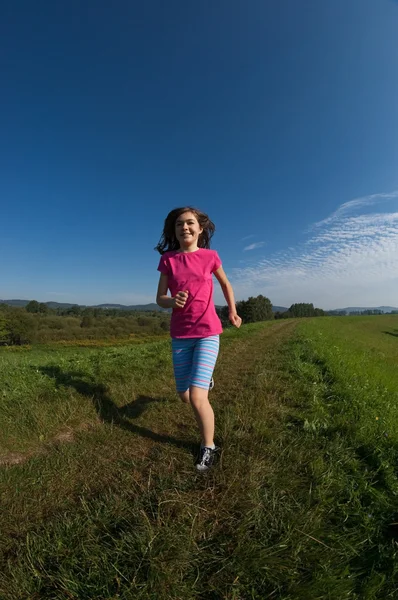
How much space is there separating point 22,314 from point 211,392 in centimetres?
7004

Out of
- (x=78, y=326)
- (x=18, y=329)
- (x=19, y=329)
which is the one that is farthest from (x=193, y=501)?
(x=78, y=326)

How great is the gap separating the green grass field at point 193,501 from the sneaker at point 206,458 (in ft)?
0.32

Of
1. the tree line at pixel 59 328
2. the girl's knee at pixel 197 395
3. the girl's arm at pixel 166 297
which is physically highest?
Result: the girl's arm at pixel 166 297

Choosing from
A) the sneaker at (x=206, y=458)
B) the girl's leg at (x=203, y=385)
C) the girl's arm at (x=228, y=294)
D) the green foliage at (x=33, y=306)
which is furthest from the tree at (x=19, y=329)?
the sneaker at (x=206, y=458)

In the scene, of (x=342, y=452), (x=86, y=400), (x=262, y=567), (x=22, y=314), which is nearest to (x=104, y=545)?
(x=262, y=567)

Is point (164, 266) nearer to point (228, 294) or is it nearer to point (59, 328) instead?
point (228, 294)

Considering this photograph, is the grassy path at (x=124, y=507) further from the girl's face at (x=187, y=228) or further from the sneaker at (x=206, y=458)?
the girl's face at (x=187, y=228)

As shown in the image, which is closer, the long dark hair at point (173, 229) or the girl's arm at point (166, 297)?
the girl's arm at point (166, 297)

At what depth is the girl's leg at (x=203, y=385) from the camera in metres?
2.75

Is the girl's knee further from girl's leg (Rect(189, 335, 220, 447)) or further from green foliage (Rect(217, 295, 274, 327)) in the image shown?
green foliage (Rect(217, 295, 274, 327))

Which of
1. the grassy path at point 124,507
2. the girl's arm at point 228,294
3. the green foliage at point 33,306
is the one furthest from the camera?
the green foliage at point 33,306

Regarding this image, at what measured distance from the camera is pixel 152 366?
6.63m

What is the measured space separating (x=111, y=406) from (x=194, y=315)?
2140 millimetres

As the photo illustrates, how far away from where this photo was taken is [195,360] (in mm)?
3002
